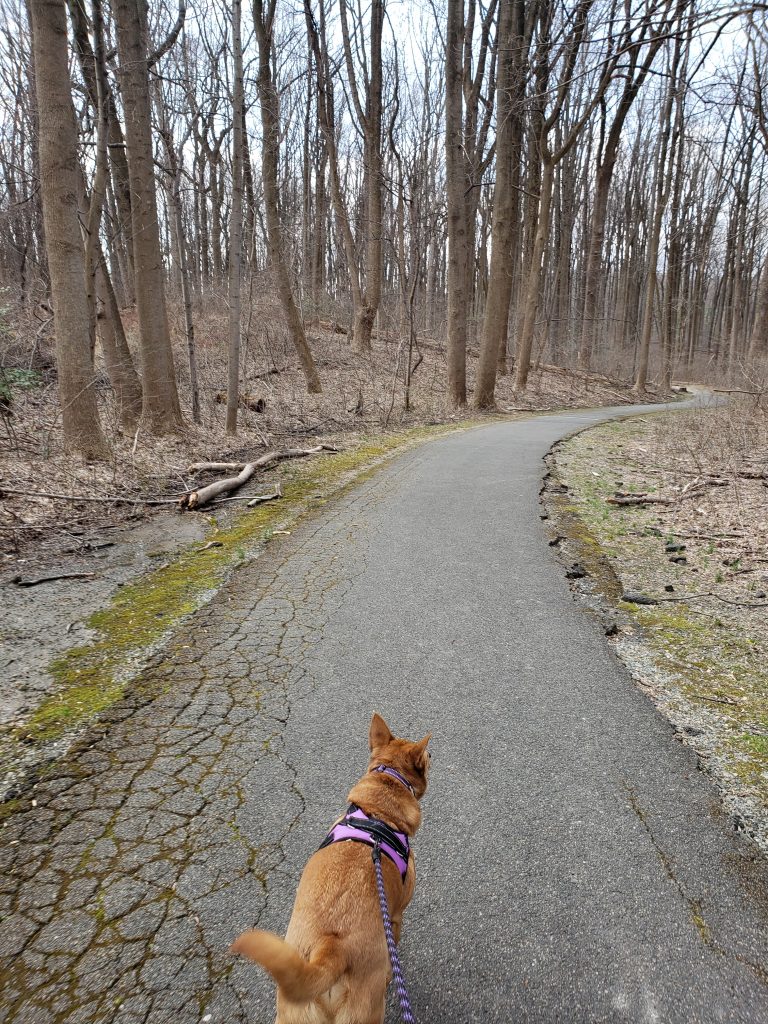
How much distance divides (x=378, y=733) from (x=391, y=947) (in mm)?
837

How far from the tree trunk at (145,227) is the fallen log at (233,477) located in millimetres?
2534

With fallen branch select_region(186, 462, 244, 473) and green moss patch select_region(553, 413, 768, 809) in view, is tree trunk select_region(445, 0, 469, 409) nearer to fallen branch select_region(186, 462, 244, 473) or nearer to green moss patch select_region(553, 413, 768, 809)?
green moss patch select_region(553, 413, 768, 809)

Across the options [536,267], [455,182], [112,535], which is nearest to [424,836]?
[112,535]

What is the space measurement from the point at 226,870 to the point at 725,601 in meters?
4.40

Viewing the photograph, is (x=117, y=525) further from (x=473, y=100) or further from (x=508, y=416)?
(x=473, y=100)

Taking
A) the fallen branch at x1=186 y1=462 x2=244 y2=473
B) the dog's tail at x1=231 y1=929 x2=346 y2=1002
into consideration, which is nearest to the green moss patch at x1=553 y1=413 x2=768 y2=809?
the dog's tail at x1=231 y1=929 x2=346 y2=1002

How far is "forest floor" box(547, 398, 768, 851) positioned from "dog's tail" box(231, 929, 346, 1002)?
199 cm

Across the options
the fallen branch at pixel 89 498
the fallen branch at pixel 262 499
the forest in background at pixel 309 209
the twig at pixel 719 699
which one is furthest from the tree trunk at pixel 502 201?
the twig at pixel 719 699

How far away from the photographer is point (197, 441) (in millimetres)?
11203

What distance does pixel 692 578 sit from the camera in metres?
5.30

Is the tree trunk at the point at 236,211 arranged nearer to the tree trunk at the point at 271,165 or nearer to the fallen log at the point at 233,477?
the fallen log at the point at 233,477

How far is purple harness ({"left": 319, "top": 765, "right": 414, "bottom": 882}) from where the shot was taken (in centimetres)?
190

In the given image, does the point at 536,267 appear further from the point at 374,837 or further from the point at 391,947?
the point at 391,947

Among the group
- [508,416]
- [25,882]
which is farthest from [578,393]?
[25,882]
